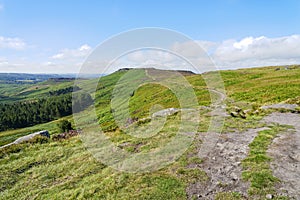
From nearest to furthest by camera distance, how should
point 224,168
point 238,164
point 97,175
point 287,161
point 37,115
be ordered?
point 224,168, point 287,161, point 238,164, point 97,175, point 37,115

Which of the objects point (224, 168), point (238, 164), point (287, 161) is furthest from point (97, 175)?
point (287, 161)

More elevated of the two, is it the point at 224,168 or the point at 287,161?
the point at 287,161

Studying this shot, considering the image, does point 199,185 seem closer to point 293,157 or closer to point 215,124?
point 293,157

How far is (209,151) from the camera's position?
1404 centimetres

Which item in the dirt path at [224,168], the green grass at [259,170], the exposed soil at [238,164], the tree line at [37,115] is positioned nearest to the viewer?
the green grass at [259,170]

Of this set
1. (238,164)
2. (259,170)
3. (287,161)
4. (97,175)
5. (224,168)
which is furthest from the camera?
(97,175)

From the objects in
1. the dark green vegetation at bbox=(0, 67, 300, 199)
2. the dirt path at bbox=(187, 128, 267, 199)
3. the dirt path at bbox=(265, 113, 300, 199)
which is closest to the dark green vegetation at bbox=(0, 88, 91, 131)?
the dark green vegetation at bbox=(0, 67, 300, 199)

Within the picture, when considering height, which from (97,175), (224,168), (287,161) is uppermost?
(287,161)

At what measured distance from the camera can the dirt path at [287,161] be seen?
9.22 metres

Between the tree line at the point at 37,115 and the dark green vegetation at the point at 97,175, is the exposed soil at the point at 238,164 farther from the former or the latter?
the tree line at the point at 37,115

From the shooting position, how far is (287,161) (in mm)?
11719

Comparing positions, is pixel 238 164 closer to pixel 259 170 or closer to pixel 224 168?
pixel 224 168

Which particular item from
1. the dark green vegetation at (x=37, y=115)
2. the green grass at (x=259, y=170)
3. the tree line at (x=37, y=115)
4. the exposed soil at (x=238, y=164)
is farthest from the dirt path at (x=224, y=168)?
the dark green vegetation at (x=37, y=115)

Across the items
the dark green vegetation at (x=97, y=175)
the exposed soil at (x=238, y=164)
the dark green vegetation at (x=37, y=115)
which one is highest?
the exposed soil at (x=238, y=164)
